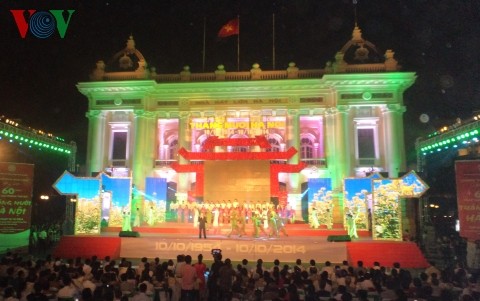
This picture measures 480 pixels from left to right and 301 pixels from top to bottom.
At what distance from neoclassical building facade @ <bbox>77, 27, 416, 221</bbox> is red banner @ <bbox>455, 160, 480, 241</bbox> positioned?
11.9 metres

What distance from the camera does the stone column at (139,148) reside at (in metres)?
28.7

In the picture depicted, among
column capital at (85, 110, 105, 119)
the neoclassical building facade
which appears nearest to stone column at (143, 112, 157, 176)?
the neoclassical building facade

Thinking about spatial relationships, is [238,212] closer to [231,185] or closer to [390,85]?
[231,185]

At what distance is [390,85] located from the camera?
28.1 metres

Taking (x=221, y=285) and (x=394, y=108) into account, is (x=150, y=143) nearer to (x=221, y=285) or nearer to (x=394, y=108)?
(x=394, y=108)

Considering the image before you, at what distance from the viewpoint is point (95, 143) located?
29531mm

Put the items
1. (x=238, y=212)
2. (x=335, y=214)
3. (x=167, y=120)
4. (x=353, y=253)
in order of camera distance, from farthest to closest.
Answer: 1. (x=167, y=120)
2. (x=335, y=214)
3. (x=238, y=212)
4. (x=353, y=253)

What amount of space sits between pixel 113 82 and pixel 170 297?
22160mm

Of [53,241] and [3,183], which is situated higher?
[3,183]

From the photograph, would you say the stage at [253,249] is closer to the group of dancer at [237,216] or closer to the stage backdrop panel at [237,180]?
the group of dancer at [237,216]

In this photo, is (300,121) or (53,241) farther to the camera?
(300,121)

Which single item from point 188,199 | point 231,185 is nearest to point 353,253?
point 231,185

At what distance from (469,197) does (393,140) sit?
1281cm

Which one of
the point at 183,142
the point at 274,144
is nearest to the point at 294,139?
the point at 274,144
